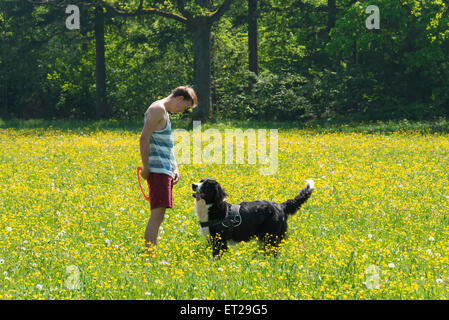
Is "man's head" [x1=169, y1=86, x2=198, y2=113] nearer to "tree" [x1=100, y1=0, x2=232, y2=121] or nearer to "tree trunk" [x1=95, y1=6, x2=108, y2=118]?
"tree" [x1=100, y1=0, x2=232, y2=121]

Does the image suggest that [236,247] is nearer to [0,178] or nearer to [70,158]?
[0,178]

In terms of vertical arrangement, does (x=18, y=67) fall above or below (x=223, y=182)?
above

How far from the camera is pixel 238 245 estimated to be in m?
6.14

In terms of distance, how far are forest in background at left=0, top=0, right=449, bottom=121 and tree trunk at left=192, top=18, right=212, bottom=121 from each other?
0.16ft

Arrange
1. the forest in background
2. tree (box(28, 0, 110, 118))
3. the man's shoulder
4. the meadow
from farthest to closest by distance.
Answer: tree (box(28, 0, 110, 118)), the forest in background, the man's shoulder, the meadow

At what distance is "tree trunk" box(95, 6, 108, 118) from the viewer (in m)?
28.2

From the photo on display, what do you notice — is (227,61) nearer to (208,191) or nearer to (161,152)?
(161,152)

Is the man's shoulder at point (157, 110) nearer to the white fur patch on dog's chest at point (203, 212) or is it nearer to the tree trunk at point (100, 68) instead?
the white fur patch on dog's chest at point (203, 212)

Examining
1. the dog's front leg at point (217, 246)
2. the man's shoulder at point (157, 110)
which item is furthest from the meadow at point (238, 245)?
the man's shoulder at point (157, 110)

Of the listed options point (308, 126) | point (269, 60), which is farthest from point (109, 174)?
point (269, 60)

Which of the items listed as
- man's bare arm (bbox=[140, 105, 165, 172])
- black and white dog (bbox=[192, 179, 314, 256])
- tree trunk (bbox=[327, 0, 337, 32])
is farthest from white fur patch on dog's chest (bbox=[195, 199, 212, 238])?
tree trunk (bbox=[327, 0, 337, 32])

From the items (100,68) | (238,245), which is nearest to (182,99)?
(238,245)

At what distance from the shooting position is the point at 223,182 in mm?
9859
